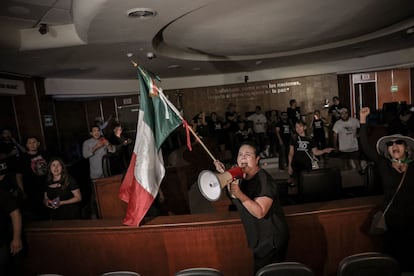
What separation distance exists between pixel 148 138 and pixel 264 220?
1.37 meters

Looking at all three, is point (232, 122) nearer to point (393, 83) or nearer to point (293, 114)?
point (293, 114)

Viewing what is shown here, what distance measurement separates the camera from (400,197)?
2.63 metres

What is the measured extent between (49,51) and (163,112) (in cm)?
331

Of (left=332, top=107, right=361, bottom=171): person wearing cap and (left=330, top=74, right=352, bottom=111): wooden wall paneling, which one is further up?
(left=330, top=74, right=352, bottom=111): wooden wall paneling

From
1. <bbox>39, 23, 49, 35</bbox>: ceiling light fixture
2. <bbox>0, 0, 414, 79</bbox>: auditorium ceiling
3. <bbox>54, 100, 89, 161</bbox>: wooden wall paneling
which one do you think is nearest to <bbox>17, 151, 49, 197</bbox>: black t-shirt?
<bbox>0, 0, 414, 79</bbox>: auditorium ceiling

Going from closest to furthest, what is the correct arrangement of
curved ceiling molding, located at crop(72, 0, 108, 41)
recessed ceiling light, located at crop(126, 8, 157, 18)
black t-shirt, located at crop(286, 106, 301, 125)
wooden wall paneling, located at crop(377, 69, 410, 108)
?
curved ceiling molding, located at crop(72, 0, 108, 41)
recessed ceiling light, located at crop(126, 8, 157, 18)
black t-shirt, located at crop(286, 106, 301, 125)
wooden wall paneling, located at crop(377, 69, 410, 108)

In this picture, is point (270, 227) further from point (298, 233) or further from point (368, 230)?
point (368, 230)

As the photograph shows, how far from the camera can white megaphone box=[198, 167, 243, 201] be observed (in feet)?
6.45

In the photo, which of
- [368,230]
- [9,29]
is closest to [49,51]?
[9,29]

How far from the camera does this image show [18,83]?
23.8 ft

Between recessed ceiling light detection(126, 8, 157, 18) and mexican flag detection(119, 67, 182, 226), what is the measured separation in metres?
1.03

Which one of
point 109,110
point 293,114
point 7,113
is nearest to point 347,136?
point 293,114

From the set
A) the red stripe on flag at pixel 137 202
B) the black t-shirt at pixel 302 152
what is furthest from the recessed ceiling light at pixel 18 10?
the black t-shirt at pixel 302 152

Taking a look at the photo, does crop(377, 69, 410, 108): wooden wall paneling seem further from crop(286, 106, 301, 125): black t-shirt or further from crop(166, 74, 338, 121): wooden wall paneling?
crop(286, 106, 301, 125): black t-shirt
